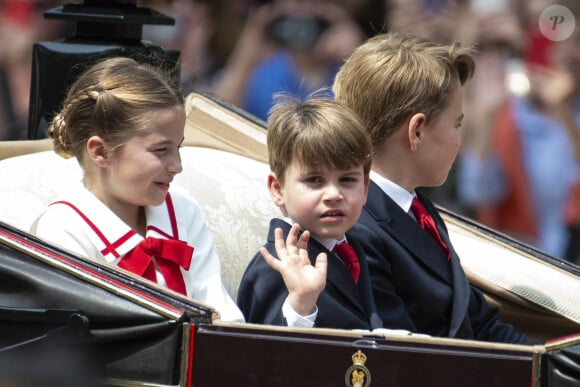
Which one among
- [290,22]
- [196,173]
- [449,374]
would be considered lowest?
[449,374]

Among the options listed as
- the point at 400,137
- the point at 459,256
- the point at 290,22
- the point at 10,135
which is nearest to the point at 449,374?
the point at 400,137

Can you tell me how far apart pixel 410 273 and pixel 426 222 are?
0.17 m

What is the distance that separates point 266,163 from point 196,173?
0.30 meters

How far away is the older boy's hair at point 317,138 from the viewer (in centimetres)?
237

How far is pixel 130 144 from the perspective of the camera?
7.91 ft

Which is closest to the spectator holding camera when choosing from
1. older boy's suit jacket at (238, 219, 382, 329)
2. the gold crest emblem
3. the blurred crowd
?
the blurred crowd

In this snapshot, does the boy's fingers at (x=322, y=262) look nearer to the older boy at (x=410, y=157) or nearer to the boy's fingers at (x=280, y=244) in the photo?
the boy's fingers at (x=280, y=244)

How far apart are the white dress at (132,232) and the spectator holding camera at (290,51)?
291cm

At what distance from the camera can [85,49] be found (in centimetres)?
307

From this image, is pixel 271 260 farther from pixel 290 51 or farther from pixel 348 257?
pixel 290 51

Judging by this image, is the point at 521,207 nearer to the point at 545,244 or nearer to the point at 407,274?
the point at 545,244

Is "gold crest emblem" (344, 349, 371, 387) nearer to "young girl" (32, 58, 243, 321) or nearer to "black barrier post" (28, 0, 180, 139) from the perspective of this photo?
"young girl" (32, 58, 243, 321)

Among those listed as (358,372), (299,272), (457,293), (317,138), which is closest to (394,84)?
(317,138)

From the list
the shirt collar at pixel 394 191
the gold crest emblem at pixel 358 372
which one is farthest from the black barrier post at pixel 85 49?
the gold crest emblem at pixel 358 372
